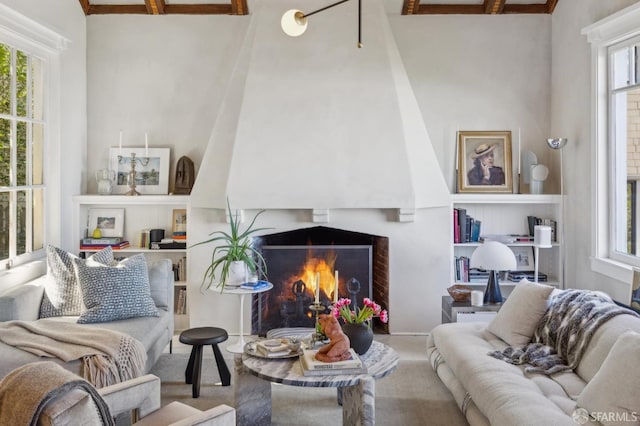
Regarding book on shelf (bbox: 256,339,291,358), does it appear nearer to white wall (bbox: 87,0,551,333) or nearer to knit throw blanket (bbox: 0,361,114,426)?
knit throw blanket (bbox: 0,361,114,426)

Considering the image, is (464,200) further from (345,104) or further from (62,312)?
(62,312)

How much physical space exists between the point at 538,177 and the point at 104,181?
3975 millimetres

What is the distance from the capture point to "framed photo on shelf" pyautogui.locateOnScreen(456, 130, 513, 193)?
5.57 metres

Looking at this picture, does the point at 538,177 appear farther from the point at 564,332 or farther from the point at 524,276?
Answer: the point at 564,332

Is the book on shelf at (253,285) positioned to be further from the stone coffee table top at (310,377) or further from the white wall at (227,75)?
the white wall at (227,75)

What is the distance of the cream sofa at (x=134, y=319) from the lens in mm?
3723

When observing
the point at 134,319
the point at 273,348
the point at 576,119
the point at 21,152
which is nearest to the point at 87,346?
the point at 134,319

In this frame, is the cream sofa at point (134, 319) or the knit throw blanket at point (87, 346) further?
the cream sofa at point (134, 319)

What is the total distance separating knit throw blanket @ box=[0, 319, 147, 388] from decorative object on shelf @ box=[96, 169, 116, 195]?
199 centimetres

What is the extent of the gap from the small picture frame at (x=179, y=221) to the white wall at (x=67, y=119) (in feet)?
2.91

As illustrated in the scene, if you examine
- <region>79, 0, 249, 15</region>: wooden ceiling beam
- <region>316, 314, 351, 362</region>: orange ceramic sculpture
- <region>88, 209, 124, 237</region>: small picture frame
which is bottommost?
<region>316, 314, 351, 362</region>: orange ceramic sculpture

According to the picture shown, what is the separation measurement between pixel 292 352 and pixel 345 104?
2.49 meters

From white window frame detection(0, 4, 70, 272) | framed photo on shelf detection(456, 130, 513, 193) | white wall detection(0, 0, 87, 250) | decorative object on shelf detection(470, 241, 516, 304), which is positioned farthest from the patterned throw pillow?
framed photo on shelf detection(456, 130, 513, 193)

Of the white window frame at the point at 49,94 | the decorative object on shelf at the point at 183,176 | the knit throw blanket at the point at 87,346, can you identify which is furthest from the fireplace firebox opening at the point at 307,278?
the knit throw blanket at the point at 87,346
